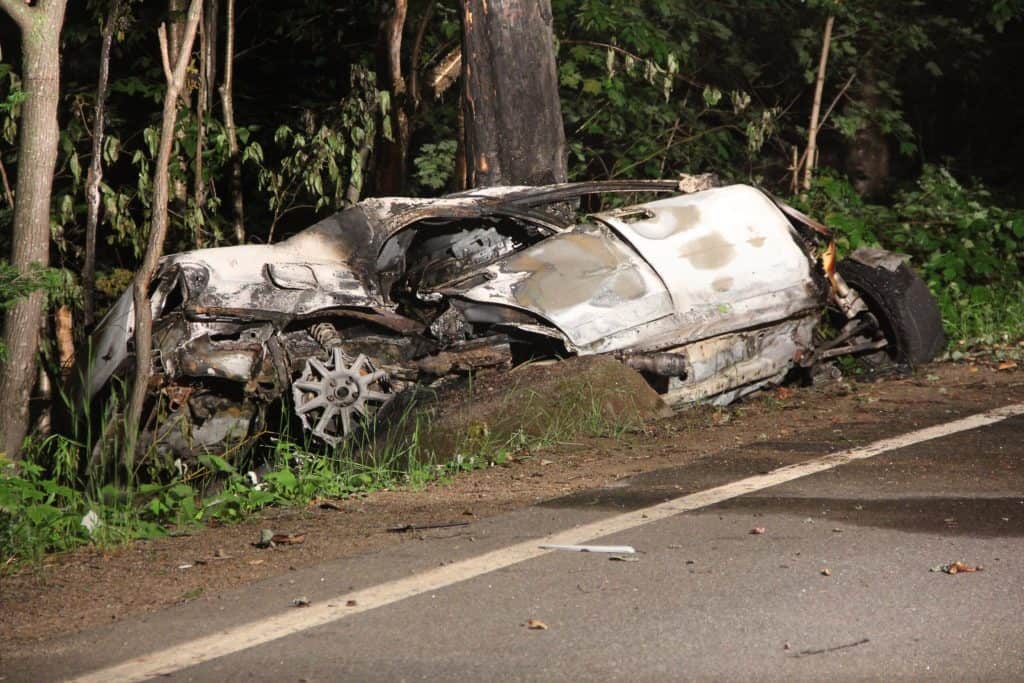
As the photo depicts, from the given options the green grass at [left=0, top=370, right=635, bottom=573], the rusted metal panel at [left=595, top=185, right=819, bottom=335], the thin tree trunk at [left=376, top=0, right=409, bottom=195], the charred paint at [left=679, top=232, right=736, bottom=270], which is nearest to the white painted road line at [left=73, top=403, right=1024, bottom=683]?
the green grass at [left=0, top=370, right=635, bottom=573]

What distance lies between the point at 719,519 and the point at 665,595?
3.36 feet

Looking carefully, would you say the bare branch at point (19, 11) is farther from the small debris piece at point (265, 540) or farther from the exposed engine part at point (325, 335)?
the small debris piece at point (265, 540)

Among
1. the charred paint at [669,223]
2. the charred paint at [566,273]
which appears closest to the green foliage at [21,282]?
the charred paint at [566,273]

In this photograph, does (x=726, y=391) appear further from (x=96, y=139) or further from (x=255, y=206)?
(x=255, y=206)

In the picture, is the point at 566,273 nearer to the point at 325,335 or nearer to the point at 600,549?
the point at 325,335

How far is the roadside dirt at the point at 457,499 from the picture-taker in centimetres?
478

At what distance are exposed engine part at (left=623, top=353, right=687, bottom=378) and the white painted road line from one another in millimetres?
1418

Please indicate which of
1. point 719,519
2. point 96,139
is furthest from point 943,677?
point 96,139

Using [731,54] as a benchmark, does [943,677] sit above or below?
below

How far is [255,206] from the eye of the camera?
564 inches

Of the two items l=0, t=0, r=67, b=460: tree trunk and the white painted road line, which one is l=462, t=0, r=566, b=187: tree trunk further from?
the white painted road line

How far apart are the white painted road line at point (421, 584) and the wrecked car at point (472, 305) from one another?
1.69 m

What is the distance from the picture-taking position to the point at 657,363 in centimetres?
794

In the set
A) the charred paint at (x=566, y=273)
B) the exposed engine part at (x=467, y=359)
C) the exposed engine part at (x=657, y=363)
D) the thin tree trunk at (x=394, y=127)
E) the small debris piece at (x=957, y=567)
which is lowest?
the small debris piece at (x=957, y=567)
